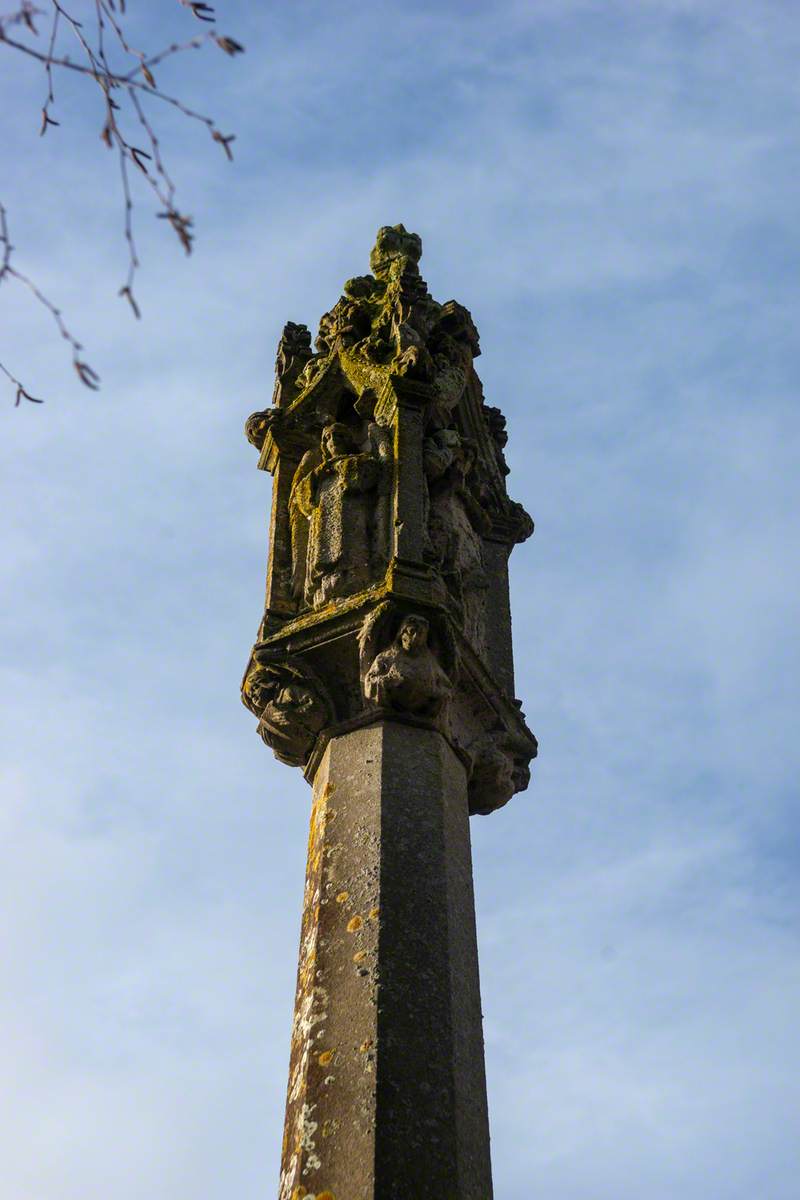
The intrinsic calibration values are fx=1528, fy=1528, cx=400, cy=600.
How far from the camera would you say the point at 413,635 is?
21.2 ft

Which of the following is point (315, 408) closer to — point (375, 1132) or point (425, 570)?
point (425, 570)

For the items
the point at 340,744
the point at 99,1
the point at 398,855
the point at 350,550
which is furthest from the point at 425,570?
the point at 99,1

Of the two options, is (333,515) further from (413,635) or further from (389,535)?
(413,635)

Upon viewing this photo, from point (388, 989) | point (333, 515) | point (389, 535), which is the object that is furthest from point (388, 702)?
point (388, 989)

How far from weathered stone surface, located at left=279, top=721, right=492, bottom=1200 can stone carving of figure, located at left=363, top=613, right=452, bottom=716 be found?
0.11 m

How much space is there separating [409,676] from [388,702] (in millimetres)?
144

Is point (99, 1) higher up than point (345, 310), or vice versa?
point (345, 310)

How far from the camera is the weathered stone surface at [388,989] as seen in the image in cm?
500

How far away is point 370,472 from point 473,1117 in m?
3.13

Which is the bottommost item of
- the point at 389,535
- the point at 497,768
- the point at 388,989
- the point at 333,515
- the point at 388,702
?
the point at 388,989

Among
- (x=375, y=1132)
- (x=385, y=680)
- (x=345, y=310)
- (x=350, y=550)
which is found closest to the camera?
(x=375, y=1132)

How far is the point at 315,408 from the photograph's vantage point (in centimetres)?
803

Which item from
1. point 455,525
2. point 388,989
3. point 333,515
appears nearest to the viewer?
point 388,989

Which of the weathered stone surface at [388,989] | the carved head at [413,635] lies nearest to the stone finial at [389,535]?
the carved head at [413,635]
